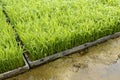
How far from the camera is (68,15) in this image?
137 inches

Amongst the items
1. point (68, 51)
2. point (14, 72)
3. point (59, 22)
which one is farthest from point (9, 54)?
point (59, 22)

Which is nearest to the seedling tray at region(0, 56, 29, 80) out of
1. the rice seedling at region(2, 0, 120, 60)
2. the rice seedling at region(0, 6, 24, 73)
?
the rice seedling at region(0, 6, 24, 73)

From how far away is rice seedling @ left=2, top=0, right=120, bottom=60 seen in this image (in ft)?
9.78

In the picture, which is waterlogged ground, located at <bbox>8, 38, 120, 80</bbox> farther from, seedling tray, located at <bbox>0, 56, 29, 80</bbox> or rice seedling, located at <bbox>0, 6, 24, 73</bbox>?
rice seedling, located at <bbox>0, 6, 24, 73</bbox>

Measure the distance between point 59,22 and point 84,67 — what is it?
768 mm

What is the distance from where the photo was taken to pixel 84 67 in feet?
9.75

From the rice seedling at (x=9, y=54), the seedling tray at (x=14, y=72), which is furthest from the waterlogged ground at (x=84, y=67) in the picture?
the rice seedling at (x=9, y=54)

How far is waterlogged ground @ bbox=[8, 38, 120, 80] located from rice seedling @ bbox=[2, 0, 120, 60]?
0.53 ft

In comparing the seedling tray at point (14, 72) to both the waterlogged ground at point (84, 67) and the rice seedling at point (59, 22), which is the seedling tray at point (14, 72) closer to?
the waterlogged ground at point (84, 67)

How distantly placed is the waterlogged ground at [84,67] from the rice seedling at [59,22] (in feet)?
0.53

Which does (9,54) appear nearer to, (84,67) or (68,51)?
(68,51)

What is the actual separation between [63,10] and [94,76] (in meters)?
1.22

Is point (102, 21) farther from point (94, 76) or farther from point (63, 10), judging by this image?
point (94, 76)

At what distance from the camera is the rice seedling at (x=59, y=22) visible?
117 inches
